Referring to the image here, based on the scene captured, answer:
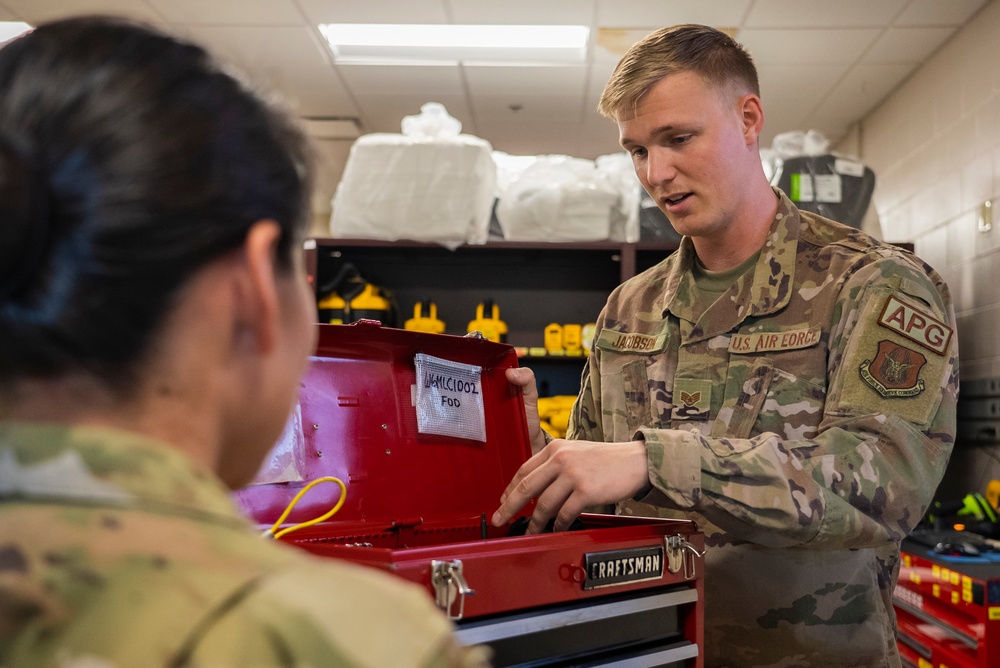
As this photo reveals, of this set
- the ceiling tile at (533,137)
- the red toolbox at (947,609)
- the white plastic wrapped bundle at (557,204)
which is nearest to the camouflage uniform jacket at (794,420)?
the red toolbox at (947,609)

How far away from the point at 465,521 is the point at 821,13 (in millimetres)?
2761

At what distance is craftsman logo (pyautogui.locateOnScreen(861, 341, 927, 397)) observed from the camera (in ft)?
3.61

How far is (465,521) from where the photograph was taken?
125 centimetres

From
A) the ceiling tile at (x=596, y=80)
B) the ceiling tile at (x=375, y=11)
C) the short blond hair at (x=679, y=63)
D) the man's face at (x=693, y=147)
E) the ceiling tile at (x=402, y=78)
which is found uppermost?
the ceiling tile at (x=375, y=11)

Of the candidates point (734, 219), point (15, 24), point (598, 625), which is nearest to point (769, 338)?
point (734, 219)

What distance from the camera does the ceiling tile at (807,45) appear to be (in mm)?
Result: 3430

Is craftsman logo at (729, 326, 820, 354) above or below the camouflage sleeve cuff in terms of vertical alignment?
above

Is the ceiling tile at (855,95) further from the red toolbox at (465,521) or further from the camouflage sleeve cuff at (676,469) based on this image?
the camouflage sleeve cuff at (676,469)

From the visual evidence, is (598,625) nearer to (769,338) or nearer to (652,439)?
(652,439)

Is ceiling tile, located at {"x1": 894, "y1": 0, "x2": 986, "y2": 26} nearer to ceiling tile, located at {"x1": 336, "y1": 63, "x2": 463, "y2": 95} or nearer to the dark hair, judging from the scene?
ceiling tile, located at {"x1": 336, "y1": 63, "x2": 463, "y2": 95}

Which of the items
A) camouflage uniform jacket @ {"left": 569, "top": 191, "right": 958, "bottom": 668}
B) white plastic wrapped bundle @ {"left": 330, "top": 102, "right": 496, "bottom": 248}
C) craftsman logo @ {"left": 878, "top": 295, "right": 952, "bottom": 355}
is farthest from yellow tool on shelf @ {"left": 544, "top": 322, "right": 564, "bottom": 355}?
craftsman logo @ {"left": 878, "top": 295, "right": 952, "bottom": 355}

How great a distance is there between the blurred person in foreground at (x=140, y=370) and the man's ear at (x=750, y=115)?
109 cm

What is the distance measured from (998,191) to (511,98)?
7.00 feet

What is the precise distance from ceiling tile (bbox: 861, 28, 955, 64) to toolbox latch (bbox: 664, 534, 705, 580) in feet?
9.87
